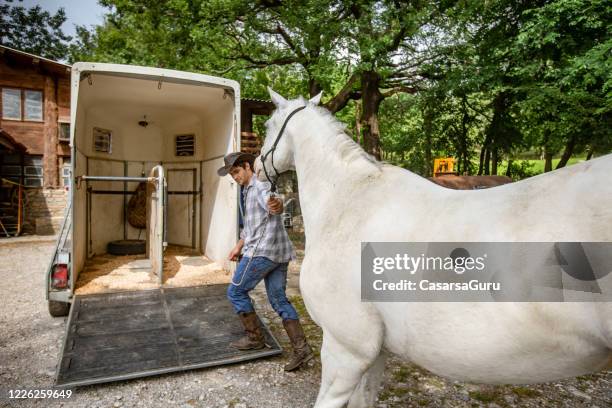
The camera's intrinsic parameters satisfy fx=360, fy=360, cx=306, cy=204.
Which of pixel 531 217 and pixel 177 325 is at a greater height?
pixel 531 217

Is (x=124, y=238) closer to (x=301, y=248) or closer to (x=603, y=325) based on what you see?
(x=301, y=248)

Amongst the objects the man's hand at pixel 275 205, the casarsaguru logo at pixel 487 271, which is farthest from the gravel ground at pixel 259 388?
the casarsaguru logo at pixel 487 271

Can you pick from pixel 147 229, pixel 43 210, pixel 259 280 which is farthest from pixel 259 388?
pixel 43 210

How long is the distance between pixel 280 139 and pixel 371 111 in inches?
354

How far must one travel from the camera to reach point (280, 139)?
8.07ft

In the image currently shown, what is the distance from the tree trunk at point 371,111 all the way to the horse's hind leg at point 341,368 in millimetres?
9108

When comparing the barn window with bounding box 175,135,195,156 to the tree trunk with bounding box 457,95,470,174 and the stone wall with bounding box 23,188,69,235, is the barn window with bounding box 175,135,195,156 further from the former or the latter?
the tree trunk with bounding box 457,95,470,174

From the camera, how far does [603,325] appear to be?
46.5 inches

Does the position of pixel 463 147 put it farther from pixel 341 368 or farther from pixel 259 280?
pixel 341 368

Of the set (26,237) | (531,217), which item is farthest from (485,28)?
(26,237)

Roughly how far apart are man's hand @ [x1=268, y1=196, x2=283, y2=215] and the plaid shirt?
0.36 metres

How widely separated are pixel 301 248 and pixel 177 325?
639 cm

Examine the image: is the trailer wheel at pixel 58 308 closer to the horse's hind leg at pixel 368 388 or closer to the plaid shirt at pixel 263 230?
the plaid shirt at pixel 263 230

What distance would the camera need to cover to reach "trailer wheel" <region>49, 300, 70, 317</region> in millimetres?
4450
